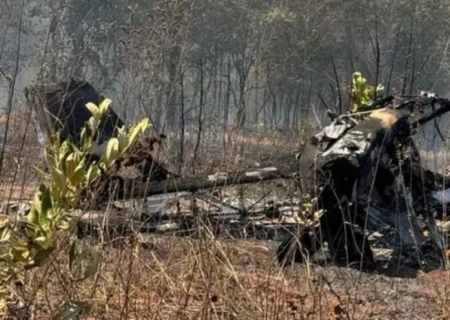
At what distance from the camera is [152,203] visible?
5422 millimetres

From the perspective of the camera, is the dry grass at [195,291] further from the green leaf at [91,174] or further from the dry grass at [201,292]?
the green leaf at [91,174]

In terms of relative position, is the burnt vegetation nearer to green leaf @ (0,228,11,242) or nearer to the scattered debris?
the scattered debris

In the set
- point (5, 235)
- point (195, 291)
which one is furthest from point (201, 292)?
point (5, 235)

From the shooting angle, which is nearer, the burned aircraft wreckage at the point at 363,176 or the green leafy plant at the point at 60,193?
the green leafy plant at the point at 60,193

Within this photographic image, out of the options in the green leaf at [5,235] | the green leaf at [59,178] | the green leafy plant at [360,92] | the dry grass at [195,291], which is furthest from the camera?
the green leafy plant at [360,92]

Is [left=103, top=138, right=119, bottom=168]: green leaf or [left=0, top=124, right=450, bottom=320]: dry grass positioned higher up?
[left=103, top=138, right=119, bottom=168]: green leaf

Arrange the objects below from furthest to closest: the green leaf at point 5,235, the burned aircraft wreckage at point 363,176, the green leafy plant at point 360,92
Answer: the green leafy plant at point 360,92
the burned aircraft wreckage at point 363,176
the green leaf at point 5,235

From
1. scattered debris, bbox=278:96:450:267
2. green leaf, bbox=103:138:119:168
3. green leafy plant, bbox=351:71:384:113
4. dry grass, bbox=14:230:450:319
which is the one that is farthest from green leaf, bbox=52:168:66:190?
green leafy plant, bbox=351:71:384:113

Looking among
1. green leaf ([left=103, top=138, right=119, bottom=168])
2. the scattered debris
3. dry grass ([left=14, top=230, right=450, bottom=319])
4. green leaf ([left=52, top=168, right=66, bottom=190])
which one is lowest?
dry grass ([left=14, top=230, right=450, bottom=319])

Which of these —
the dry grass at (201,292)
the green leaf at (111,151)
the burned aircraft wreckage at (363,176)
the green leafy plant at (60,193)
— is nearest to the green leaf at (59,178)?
the green leafy plant at (60,193)

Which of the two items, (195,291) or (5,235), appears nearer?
(5,235)

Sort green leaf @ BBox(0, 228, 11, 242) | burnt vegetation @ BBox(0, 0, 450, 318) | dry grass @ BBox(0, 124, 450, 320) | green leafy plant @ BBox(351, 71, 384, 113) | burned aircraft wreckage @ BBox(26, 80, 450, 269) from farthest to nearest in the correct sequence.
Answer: green leafy plant @ BBox(351, 71, 384, 113), burned aircraft wreckage @ BBox(26, 80, 450, 269), burnt vegetation @ BBox(0, 0, 450, 318), dry grass @ BBox(0, 124, 450, 320), green leaf @ BBox(0, 228, 11, 242)

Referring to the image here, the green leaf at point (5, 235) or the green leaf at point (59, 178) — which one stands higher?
the green leaf at point (59, 178)

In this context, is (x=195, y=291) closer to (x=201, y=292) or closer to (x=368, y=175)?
(x=201, y=292)
